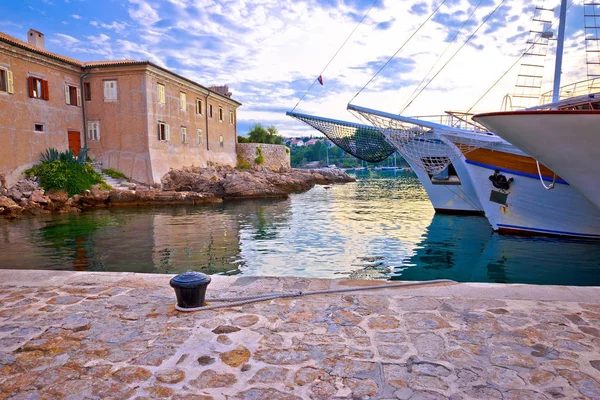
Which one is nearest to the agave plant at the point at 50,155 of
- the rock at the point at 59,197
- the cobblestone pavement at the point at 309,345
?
the rock at the point at 59,197

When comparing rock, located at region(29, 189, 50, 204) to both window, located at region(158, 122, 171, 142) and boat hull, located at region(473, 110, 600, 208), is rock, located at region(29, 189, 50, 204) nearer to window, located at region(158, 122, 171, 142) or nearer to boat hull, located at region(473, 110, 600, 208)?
window, located at region(158, 122, 171, 142)

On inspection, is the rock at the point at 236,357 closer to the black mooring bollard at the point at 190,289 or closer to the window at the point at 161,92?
the black mooring bollard at the point at 190,289

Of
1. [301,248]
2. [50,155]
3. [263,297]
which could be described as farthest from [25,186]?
[263,297]

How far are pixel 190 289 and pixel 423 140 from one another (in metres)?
14.7

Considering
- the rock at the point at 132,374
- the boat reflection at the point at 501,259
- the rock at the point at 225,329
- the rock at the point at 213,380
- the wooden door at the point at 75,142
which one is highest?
the wooden door at the point at 75,142

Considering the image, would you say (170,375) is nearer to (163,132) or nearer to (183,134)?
(163,132)

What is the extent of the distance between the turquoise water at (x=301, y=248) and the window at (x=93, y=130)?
830 cm

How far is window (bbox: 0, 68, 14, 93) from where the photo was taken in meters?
18.9

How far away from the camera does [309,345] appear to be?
10.4 feet

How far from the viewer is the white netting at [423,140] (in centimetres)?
1466

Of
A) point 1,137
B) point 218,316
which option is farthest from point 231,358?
point 1,137

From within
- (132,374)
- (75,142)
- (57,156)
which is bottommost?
(132,374)

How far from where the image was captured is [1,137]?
18828 millimetres

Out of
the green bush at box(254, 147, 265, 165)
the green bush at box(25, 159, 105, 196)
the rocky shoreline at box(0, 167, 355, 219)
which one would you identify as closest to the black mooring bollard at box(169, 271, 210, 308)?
the rocky shoreline at box(0, 167, 355, 219)
